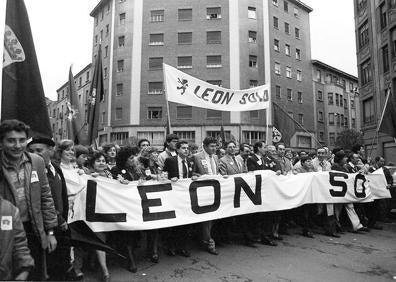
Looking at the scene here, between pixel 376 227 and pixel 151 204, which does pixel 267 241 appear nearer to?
pixel 151 204

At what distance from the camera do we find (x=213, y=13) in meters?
41.9

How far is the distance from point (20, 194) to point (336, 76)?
6010 cm

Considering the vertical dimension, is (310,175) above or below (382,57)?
below

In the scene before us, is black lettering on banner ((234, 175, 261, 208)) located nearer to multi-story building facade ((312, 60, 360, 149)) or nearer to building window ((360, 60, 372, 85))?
building window ((360, 60, 372, 85))

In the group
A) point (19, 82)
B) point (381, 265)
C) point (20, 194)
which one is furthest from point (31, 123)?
point (381, 265)

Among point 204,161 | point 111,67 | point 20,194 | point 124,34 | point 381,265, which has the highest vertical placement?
point 124,34

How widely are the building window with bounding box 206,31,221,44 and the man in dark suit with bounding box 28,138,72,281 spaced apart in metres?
39.1

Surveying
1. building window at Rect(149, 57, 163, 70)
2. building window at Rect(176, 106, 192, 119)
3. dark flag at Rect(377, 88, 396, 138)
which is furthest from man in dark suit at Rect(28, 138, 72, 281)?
building window at Rect(149, 57, 163, 70)

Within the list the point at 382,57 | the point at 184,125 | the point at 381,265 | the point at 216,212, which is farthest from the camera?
the point at 184,125

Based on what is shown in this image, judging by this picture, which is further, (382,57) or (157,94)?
(157,94)

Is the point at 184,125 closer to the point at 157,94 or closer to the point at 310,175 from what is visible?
the point at 157,94

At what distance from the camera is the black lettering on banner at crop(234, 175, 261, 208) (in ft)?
20.6

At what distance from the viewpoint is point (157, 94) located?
40906 millimetres

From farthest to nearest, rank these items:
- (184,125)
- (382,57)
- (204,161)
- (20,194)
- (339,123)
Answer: (339,123)
(184,125)
(382,57)
(204,161)
(20,194)
